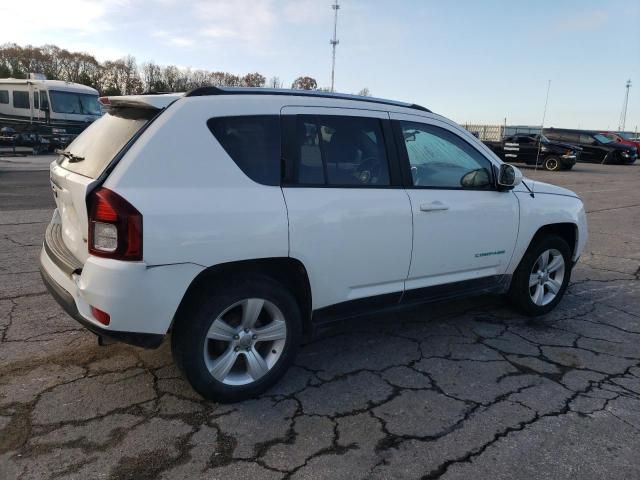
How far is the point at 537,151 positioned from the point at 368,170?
851 inches

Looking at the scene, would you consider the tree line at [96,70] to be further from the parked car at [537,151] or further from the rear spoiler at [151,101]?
the rear spoiler at [151,101]

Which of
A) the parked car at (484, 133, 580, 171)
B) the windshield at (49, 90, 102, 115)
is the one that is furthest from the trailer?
the parked car at (484, 133, 580, 171)

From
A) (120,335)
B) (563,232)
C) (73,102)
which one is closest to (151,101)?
(120,335)

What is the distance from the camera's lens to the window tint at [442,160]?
375 cm

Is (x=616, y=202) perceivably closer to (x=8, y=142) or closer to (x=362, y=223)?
(x=362, y=223)

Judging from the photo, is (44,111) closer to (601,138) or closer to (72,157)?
(72,157)

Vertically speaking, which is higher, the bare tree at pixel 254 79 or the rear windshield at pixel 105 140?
the bare tree at pixel 254 79

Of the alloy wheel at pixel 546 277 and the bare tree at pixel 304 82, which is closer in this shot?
the alloy wheel at pixel 546 277

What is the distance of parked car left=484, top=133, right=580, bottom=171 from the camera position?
74.9 ft

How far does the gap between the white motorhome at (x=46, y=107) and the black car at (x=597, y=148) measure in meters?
23.7

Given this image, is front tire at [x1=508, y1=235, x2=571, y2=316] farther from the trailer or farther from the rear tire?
the trailer

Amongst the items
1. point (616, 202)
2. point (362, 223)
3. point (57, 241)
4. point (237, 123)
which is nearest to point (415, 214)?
point (362, 223)

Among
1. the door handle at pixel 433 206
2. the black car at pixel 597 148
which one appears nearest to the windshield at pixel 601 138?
the black car at pixel 597 148

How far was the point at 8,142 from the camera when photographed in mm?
22516
